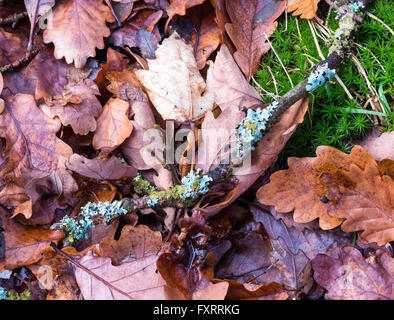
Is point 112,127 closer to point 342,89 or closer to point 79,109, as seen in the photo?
point 79,109

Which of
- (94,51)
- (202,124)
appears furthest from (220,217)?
(94,51)

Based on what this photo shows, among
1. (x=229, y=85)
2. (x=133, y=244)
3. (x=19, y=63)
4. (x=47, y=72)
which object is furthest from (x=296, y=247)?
(x=19, y=63)

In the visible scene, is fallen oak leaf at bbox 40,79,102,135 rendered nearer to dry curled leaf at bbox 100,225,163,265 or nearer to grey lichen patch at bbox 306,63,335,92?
dry curled leaf at bbox 100,225,163,265

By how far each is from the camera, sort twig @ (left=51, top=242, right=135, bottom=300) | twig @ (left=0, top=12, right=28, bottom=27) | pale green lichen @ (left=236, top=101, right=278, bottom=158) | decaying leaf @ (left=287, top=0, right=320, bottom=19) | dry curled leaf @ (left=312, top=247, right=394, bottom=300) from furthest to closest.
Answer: twig @ (left=0, top=12, right=28, bottom=27), decaying leaf @ (left=287, top=0, right=320, bottom=19), pale green lichen @ (left=236, top=101, right=278, bottom=158), twig @ (left=51, top=242, right=135, bottom=300), dry curled leaf @ (left=312, top=247, right=394, bottom=300)

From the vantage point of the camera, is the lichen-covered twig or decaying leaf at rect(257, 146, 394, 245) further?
the lichen-covered twig

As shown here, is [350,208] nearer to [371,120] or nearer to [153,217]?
[371,120]

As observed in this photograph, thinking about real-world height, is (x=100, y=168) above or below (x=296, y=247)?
above

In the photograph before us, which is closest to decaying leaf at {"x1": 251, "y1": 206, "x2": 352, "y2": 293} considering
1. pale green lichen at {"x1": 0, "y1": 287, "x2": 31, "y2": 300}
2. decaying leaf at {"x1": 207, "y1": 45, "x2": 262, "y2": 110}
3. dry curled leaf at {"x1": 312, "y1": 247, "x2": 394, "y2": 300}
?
dry curled leaf at {"x1": 312, "y1": 247, "x2": 394, "y2": 300}
